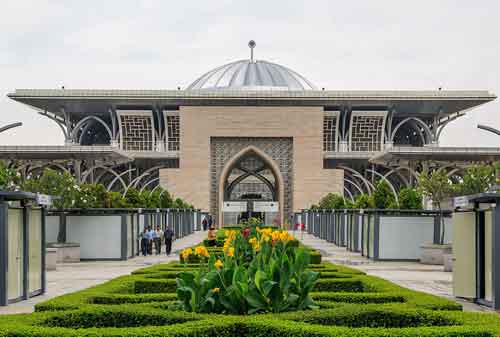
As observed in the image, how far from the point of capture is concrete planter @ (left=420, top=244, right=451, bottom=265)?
22717 millimetres

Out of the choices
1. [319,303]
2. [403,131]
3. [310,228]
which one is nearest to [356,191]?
[403,131]

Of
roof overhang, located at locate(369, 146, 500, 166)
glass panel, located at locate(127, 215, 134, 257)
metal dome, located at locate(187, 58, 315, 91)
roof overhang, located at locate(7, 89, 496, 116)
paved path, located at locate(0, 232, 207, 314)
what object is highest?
metal dome, located at locate(187, 58, 315, 91)

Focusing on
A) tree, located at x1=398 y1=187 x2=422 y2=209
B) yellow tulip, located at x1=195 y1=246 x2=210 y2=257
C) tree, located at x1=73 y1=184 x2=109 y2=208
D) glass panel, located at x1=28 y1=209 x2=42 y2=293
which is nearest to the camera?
yellow tulip, located at x1=195 y1=246 x2=210 y2=257

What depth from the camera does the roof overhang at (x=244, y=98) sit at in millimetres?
61594

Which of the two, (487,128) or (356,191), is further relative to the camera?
(356,191)

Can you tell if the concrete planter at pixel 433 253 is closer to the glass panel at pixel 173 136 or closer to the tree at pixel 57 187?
the tree at pixel 57 187

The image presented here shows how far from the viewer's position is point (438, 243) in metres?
23.9

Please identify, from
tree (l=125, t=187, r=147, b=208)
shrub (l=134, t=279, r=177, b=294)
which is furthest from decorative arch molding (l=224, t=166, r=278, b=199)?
shrub (l=134, t=279, r=177, b=294)

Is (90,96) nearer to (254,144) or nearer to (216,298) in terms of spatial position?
(254,144)

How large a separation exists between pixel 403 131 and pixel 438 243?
169 feet

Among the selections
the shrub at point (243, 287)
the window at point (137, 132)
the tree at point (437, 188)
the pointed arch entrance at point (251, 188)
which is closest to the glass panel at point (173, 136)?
the window at point (137, 132)

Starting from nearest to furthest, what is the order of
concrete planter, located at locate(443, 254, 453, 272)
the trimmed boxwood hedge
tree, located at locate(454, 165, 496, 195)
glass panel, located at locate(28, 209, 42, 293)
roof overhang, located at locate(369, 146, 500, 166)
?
the trimmed boxwood hedge → glass panel, located at locate(28, 209, 42, 293) → concrete planter, located at locate(443, 254, 453, 272) → tree, located at locate(454, 165, 496, 195) → roof overhang, located at locate(369, 146, 500, 166)

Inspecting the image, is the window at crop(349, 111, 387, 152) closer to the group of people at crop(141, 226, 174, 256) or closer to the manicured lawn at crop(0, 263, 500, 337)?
the group of people at crop(141, 226, 174, 256)

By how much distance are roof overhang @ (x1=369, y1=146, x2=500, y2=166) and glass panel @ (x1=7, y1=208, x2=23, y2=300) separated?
128 ft
